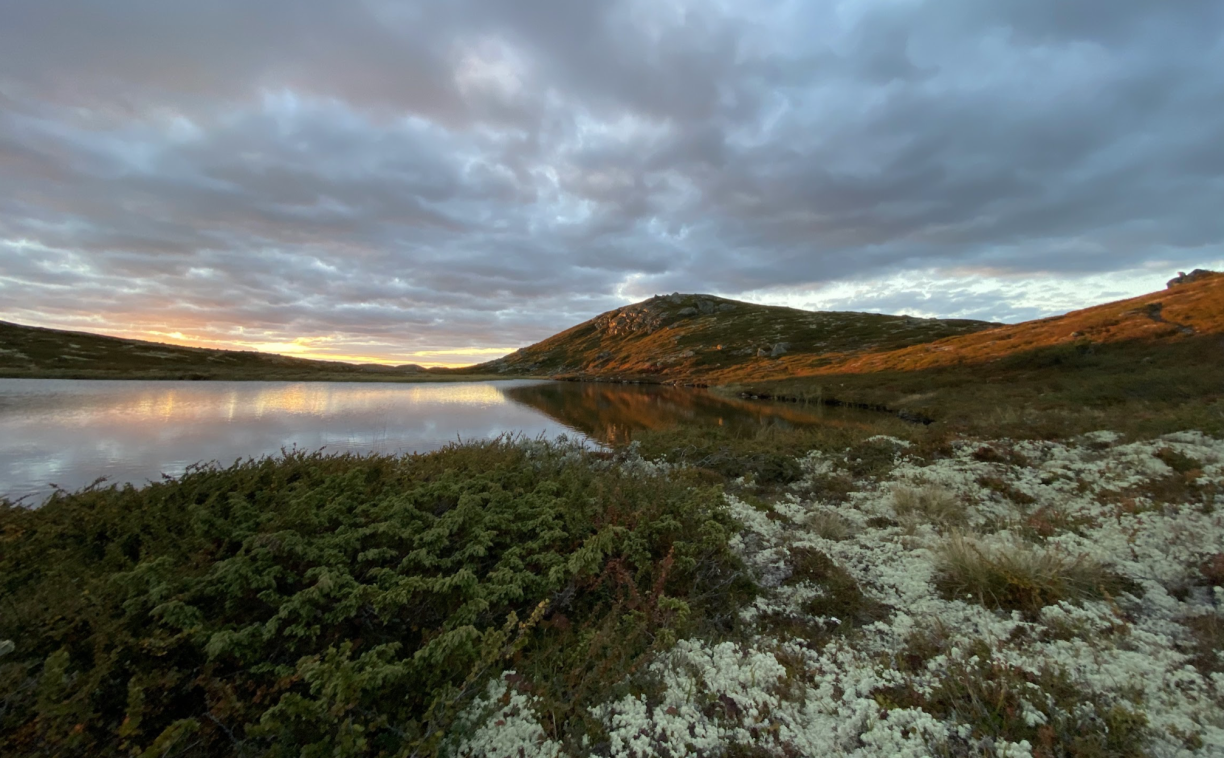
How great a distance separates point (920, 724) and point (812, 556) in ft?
13.4

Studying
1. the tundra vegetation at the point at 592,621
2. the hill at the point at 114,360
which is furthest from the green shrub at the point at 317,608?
the hill at the point at 114,360

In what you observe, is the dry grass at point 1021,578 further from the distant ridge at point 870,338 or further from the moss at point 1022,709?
the distant ridge at point 870,338

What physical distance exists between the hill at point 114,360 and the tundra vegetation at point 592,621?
88329 mm

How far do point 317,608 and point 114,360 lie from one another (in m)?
134

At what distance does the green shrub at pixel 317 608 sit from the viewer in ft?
12.7

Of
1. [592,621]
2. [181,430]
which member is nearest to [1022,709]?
[592,621]

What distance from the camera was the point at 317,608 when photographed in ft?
16.6

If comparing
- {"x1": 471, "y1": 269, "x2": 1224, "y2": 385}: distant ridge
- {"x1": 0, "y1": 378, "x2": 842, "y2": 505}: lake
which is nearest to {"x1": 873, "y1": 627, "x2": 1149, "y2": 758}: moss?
{"x1": 0, "y1": 378, "x2": 842, "y2": 505}: lake

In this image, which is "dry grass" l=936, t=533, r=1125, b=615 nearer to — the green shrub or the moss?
the moss

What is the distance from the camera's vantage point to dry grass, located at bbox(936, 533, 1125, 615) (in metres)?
6.59

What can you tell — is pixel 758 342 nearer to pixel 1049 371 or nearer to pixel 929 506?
pixel 1049 371

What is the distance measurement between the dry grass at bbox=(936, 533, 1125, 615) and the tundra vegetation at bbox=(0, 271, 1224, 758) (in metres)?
0.04

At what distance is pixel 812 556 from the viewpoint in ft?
27.7

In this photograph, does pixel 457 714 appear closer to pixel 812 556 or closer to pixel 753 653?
pixel 753 653
